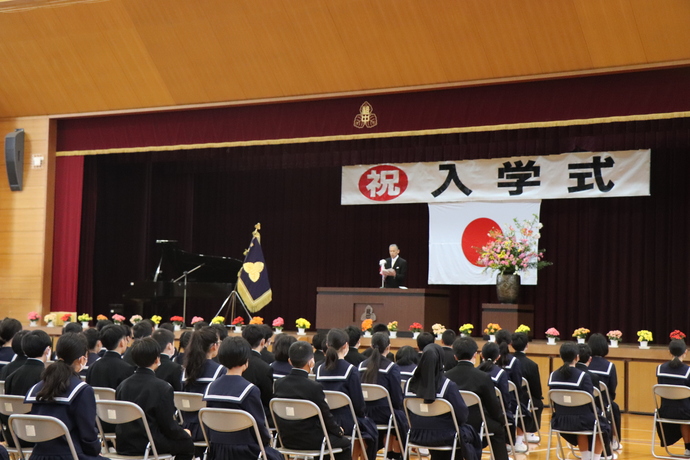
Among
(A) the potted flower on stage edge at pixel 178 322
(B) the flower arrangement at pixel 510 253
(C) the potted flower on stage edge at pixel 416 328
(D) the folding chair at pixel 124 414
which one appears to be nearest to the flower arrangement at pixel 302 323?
(C) the potted flower on stage edge at pixel 416 328

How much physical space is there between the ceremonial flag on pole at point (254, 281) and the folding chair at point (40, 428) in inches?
409

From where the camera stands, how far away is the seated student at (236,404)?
4801 millimetres

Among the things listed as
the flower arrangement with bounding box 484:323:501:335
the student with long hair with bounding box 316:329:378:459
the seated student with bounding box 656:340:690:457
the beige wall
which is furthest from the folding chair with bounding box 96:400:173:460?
the beige wall

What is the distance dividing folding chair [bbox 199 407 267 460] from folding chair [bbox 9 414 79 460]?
72 centimetres

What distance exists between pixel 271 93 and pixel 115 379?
8.32 metres

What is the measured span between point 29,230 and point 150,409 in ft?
38.2

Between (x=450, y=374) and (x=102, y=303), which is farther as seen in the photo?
(x=102, y=303)

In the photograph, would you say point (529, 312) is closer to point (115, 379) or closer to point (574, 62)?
point (574, 62)

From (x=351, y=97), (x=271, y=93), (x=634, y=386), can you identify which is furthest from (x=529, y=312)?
(x=271, y=93)

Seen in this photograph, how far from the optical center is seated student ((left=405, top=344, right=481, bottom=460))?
5.52m

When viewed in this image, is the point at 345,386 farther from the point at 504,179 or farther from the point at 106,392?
the point at 504,179

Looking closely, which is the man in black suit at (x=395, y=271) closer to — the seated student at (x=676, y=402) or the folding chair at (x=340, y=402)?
the seated student at (x=676, y=402)

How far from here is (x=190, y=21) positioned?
508 inches

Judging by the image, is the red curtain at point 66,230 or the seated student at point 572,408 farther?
the red curtain at point 66,230
